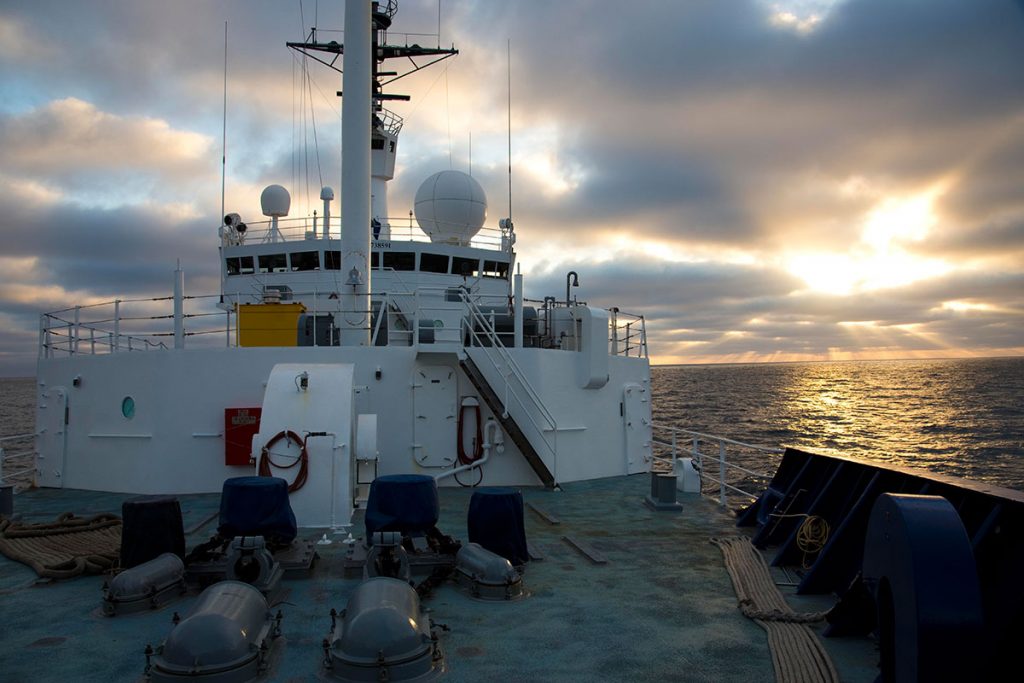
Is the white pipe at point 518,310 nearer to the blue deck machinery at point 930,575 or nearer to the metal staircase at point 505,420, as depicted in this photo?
the metal staircase at point 505,420

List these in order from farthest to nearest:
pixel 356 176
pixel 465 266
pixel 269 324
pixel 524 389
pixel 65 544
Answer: pixel 465 266, pixel 269 324, pixel 356 176, pixel 524 389, pixel 65 544

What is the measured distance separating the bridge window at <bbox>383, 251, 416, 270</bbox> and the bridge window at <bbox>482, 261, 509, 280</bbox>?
77.9 inches

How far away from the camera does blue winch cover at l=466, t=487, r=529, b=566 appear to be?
7832 millimetres

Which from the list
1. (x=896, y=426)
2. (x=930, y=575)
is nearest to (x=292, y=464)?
Result: (x=930, y=575)

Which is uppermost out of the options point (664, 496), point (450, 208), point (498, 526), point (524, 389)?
point (450, 208)

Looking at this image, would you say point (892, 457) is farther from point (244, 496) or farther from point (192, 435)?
point (244, 496)

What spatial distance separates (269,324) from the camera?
14.1 m

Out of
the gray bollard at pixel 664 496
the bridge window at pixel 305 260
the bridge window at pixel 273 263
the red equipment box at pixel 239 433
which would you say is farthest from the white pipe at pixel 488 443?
the bridge window at pixel 273 263

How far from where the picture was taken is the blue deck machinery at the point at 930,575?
3719 millimetres

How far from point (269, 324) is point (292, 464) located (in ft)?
16.2

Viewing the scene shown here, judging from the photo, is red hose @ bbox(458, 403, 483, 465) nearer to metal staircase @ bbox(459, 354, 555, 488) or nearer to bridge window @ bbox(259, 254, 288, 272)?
metal staircase @ bbox(459, 354, 555, 488)

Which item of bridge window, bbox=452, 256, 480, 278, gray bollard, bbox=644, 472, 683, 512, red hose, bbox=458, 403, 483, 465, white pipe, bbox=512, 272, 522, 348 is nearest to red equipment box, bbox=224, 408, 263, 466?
red hose, bbox=458, 403, 483, 465

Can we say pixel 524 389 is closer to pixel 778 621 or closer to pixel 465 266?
pixel 465 266

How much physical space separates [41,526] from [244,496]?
13.9 feet
